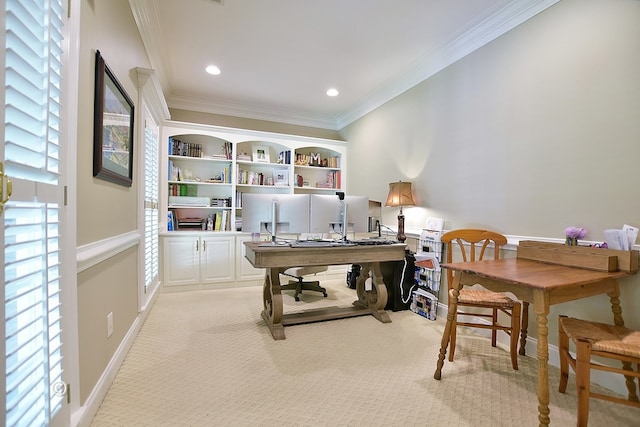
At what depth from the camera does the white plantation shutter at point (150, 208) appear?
2.96 meters

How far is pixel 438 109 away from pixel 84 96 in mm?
3033

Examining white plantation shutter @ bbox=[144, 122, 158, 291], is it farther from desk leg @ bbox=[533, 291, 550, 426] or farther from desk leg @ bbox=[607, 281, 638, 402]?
desk leg @ bbox=[607, 281, 638, 402]

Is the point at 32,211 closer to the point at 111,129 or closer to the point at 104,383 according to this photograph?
the point at 111,129

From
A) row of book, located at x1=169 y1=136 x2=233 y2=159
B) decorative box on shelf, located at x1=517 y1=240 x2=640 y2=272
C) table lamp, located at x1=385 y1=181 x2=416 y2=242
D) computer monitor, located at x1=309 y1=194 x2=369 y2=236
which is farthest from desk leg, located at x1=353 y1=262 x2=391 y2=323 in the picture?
row of book, located at x1=169 y1=136 x2=233 y2=159

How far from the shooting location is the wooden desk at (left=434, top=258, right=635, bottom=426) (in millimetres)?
1418

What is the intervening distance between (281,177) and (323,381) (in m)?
3.40

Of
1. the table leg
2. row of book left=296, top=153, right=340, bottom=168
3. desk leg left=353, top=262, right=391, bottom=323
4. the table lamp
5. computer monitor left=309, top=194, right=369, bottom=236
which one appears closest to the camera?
the table leg

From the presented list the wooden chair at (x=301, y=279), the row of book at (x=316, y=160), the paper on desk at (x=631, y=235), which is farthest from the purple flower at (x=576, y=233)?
the row of book at (x=316, y=160)

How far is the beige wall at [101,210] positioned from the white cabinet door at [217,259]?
1.64 metres

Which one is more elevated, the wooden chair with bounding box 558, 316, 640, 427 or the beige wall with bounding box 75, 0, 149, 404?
the beige wall with bounding box 75, 0, 149, 404

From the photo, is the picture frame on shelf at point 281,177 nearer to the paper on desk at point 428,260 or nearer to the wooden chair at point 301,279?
the wooden chair at point 301,279

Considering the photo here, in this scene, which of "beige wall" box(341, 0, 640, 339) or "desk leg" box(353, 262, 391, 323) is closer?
"beige wall" box(341, 0, 640, 339)


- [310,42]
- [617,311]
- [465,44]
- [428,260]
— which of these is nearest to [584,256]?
[617,311]

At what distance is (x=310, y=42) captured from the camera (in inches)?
116
